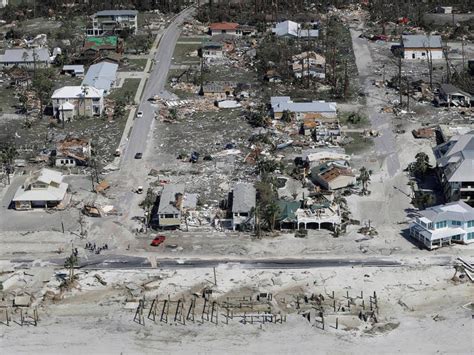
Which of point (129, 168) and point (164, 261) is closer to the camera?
point (164, 261)

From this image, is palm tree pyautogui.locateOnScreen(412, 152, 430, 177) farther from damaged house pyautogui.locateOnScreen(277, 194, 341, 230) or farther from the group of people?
the group of people

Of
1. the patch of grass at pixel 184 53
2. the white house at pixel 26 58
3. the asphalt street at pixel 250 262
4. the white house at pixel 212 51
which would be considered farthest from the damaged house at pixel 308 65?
the asphalt street at pixel 250 262

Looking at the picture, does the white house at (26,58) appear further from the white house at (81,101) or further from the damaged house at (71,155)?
the damaged house at (71,155)

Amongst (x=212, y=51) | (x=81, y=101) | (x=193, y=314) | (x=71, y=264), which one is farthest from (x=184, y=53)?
(x=193, y=314)

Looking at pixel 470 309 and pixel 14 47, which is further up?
pixel 14 47


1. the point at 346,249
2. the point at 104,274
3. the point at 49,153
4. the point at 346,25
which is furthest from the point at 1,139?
the point at 346,25

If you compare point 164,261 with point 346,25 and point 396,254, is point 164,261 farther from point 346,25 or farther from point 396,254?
point 346,25

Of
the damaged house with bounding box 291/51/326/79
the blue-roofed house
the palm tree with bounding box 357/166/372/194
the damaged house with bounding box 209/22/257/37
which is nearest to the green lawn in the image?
the blue-roofed house
